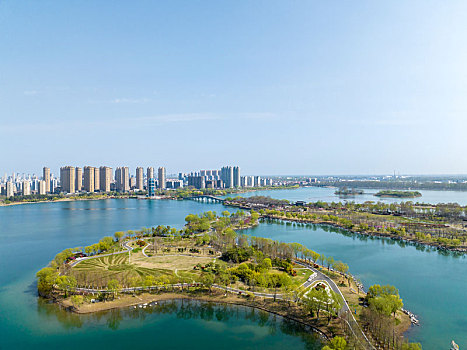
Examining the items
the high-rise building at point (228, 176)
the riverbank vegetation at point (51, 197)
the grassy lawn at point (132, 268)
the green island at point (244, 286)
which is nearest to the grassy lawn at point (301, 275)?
the green island at point (244, 286)

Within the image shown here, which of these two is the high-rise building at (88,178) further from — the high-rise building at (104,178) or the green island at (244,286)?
the green island at (244,286)

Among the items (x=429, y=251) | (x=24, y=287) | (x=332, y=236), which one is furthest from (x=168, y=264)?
(x=429, y=251)

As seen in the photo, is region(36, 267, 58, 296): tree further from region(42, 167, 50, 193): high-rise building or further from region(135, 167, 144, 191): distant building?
region(135, 167, 144, 191): distant building

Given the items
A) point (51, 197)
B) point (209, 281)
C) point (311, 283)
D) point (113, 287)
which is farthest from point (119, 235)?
point (51, 197)

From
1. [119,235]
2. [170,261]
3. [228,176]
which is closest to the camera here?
[170,261]

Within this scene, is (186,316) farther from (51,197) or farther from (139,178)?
(139,178)
